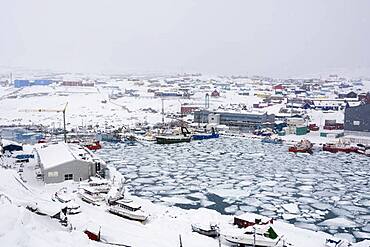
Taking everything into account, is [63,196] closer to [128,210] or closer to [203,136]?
[128,210]

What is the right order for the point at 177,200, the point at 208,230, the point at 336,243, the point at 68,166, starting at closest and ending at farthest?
the point at 336,243 < the point at 208,230 < the point at 177,200 < the point at 68,166

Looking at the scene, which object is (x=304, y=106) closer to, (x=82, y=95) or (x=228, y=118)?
(x=228, y=118)

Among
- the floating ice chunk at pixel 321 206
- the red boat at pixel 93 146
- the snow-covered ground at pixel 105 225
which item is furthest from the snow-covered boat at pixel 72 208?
the red boat at pixel 93 146

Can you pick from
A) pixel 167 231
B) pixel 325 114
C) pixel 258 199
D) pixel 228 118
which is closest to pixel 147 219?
pixel 167 231

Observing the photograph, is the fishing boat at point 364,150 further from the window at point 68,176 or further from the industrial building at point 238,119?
the window at point 68,176

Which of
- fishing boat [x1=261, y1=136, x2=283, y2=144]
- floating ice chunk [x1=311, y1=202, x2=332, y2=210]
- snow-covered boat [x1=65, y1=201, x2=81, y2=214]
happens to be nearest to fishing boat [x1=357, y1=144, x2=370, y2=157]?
fishing boat [x1=261, y1=136, x2=283, y2=144]

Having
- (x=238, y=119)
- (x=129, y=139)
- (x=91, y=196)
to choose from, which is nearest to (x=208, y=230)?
(x=91, y=196)

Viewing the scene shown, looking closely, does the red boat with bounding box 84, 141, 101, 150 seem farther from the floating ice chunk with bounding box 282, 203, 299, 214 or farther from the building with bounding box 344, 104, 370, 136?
the building with bounding box 344, 104, 370, 136
